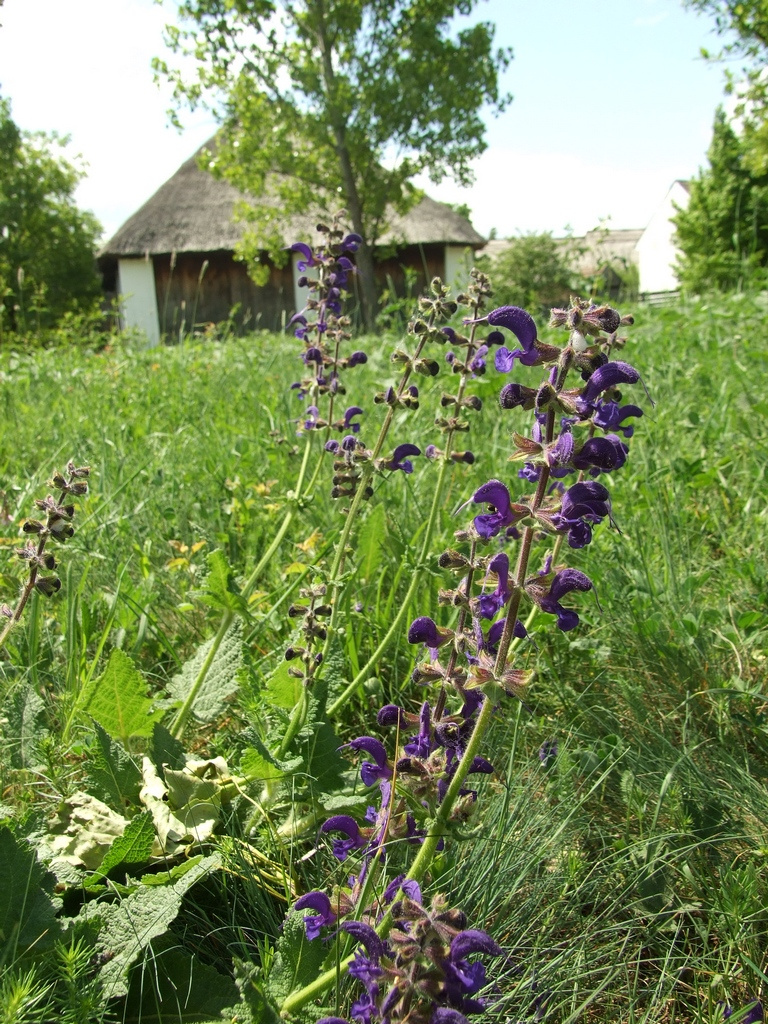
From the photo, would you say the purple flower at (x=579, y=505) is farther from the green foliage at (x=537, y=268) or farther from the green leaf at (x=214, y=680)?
the green foliage at (x=537, y=268)

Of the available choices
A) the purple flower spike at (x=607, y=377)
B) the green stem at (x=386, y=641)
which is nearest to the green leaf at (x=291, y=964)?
the green stem at (x=386, y=641)

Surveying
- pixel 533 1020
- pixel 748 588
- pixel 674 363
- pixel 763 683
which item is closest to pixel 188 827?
pixel 533 1020

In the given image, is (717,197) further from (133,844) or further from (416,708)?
(133,844)

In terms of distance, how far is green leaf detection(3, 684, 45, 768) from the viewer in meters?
1.75

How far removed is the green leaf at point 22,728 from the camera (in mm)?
1751

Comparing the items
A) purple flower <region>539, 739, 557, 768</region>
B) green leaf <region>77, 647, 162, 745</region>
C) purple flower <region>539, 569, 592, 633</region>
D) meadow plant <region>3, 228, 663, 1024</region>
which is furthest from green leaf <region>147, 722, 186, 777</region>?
purple flower <region>539, 569, 592, 633</region>

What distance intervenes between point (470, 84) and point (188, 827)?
1035 inches

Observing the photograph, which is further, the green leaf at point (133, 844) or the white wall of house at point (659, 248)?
the white wall of house at point (659, 248)

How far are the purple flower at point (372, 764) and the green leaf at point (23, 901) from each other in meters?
0.57

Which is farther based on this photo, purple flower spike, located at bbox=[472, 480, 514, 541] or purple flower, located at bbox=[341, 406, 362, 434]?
purple flower, located at bbox=[341, 406, 362, 434]

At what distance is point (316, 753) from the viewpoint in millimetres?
1625

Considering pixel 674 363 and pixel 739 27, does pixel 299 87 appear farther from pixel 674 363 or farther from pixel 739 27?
pixel 674 363

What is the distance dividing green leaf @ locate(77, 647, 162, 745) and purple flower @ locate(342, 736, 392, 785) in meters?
0.68

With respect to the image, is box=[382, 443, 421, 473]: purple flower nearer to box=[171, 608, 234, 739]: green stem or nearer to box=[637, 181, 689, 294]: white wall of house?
box=[171, 608, 234, 739]: green stem
